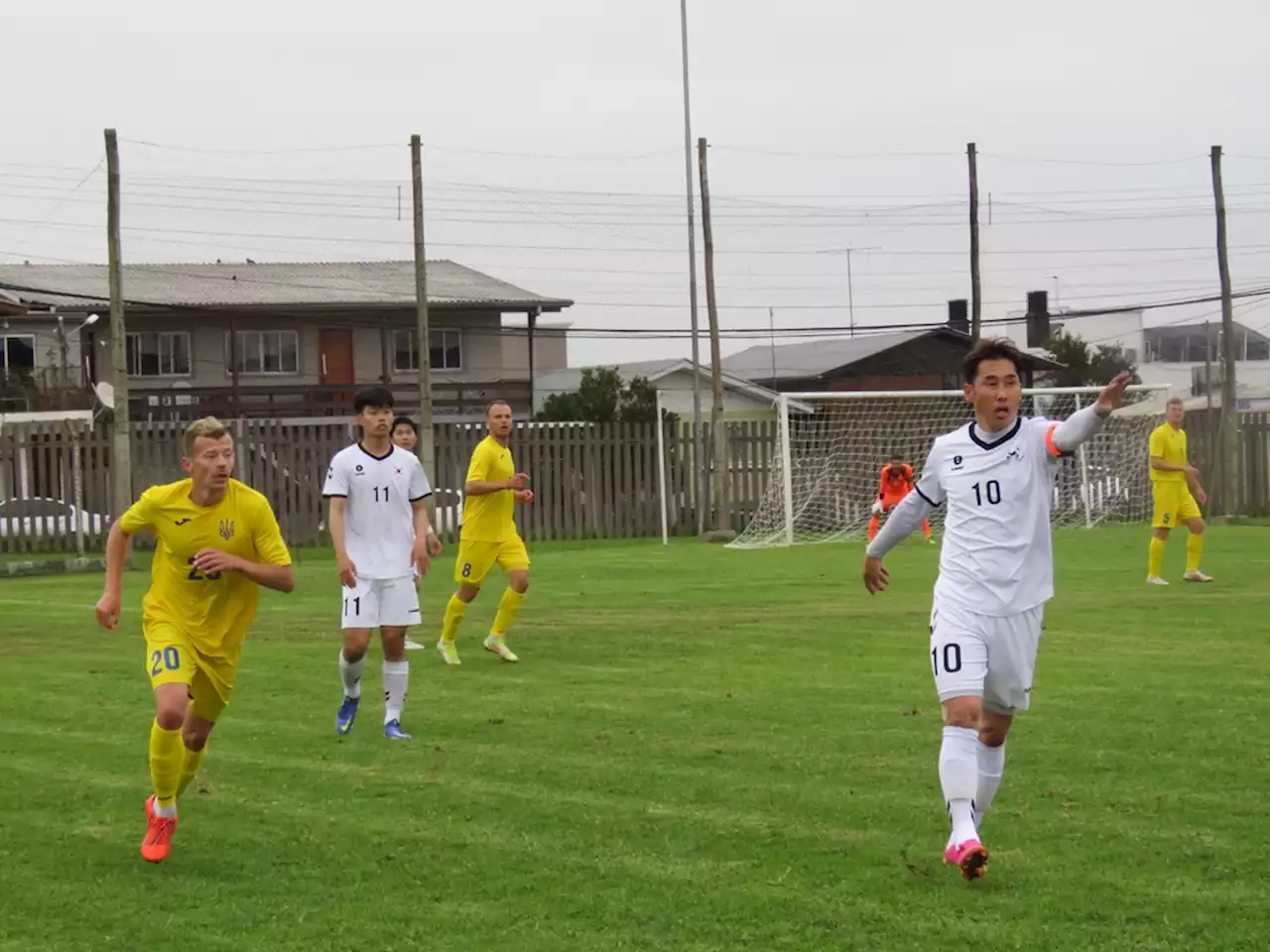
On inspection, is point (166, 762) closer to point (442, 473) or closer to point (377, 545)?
point (377, 545)

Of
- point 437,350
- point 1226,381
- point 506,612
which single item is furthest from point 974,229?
point 506,612

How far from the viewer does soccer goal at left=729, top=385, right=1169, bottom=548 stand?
3406 centimetres

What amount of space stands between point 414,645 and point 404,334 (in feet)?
130

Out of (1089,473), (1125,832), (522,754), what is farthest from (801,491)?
(1125,832)

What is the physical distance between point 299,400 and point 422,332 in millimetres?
16782

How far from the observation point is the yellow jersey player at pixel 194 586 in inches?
303

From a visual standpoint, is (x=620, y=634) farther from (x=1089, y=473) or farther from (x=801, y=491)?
(x=1089, y=473)

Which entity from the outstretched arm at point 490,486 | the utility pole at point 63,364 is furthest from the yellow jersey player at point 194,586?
the utility pole at point 63,364

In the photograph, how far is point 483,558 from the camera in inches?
574

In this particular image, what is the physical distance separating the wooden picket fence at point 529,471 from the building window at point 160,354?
14.9 meters

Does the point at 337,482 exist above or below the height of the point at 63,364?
below

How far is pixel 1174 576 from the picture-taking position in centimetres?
2148

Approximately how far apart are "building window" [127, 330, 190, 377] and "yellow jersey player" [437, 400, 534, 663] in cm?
4024

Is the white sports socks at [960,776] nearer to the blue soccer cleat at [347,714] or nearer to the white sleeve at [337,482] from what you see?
the blue soccer cleat at [347,714]
